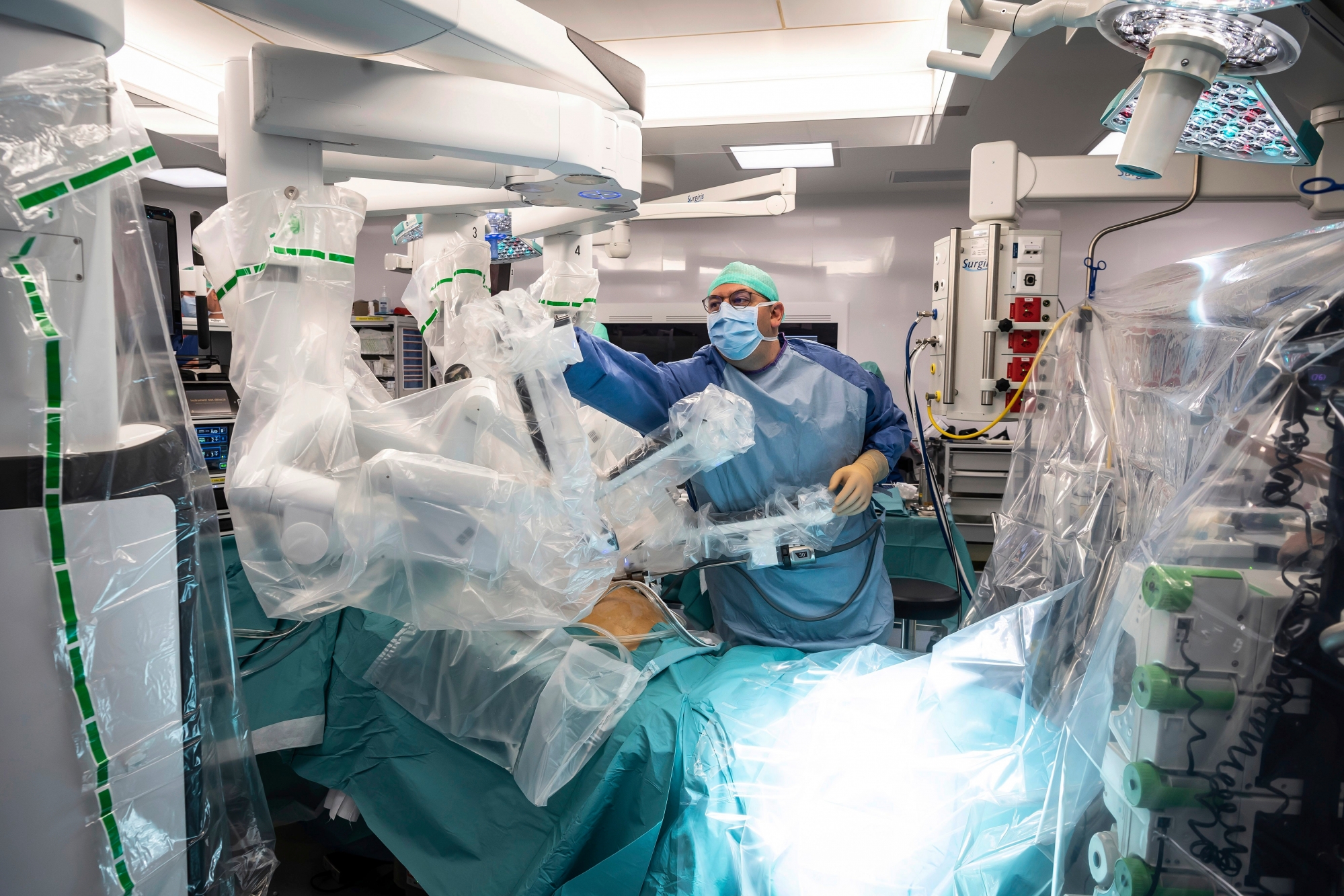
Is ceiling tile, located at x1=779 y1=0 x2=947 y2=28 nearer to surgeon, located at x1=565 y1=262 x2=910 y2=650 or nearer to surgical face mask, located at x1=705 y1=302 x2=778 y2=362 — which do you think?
surgeon, located at x1=565 y1=262 x2=910 y2=650

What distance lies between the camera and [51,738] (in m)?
1.00

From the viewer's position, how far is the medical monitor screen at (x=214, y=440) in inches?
142

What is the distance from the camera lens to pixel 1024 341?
353 cm

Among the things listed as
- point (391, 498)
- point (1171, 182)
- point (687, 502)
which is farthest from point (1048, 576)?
point (1171, 182)

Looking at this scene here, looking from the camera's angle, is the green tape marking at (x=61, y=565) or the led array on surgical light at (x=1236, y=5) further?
the led array on surgical light at (x=1236, y=5)

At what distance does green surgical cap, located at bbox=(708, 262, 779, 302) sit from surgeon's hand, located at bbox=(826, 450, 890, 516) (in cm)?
54

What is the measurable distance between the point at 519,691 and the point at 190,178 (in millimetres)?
Answer: 5812

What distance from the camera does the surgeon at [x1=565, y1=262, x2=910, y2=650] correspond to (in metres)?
2.08

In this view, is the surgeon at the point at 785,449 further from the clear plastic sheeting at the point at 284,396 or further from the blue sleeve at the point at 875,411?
the clear plastic sheeting at the point at 284,396

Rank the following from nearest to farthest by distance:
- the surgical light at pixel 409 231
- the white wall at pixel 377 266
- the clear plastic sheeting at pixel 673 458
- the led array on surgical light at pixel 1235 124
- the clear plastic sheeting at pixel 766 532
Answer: the led array on surgical light at pixel 1235 124, the clear plastic sheeting at pixel 673 458, the clear plastic sheeting at pixel 766 532, the surgical light at pixel 409 231, the white wall at pixel 377 266

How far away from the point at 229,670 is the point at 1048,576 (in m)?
1.43

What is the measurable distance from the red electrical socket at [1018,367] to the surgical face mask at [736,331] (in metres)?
1.80

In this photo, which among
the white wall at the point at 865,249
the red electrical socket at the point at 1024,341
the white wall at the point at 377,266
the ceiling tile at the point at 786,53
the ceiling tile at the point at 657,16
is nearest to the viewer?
the red electrical socket at the point at 1024,341

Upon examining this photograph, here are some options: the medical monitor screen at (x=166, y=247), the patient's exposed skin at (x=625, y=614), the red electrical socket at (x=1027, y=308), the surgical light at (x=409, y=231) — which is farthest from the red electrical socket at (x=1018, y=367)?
the medical monitor screen at (x=166, y=247)
